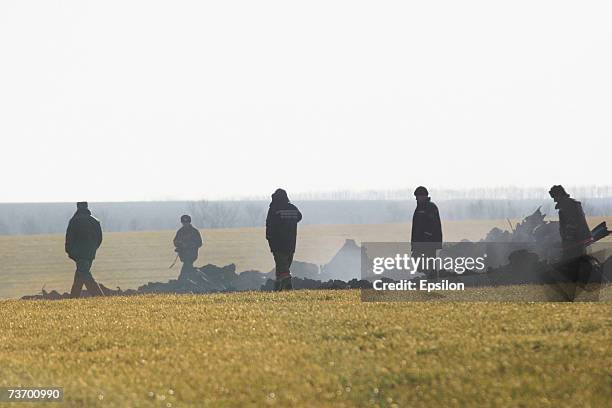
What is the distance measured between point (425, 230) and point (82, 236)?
34.9 feet

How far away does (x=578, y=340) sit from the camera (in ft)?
48.3

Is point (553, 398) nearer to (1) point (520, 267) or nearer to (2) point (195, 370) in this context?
(2) point (195, 370)

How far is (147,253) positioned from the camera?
127 meters

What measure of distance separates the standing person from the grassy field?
6874 cm

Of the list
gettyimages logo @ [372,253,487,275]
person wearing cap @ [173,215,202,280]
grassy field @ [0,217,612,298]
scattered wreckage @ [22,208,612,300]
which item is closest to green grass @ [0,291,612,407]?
scattered wreckage @ [22,208,612,300]

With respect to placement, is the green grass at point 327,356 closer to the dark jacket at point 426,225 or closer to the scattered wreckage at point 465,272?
the scattered wreckage at point 465,272

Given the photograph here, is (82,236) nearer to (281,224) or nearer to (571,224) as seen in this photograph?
(281,224)

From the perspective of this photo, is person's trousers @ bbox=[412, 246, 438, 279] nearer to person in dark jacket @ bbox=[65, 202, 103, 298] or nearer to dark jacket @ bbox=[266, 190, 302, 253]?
Answer: dark jacket @ bbox=[266, 190, 302, 253]

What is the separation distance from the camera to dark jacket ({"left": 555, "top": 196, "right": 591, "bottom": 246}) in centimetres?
1975

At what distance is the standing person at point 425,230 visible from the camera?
83.1 feet

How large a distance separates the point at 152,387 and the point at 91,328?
21.6ft

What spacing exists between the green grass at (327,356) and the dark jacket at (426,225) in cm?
460

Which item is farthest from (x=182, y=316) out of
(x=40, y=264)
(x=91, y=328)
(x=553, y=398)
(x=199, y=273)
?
(x=40, y=264)
